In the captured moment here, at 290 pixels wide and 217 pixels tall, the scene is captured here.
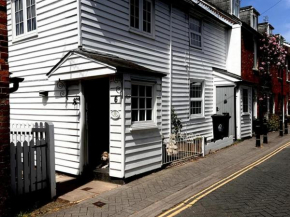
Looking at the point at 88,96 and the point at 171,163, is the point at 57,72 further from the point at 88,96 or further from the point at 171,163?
the point at 171,163

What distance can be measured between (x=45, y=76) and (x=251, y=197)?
6949 mm

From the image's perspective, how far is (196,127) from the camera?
41.7ft

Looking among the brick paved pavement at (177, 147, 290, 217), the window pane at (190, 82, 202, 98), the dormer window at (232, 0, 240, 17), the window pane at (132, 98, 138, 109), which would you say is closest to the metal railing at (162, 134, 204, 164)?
the window pane at (132, 98, 138, 109)

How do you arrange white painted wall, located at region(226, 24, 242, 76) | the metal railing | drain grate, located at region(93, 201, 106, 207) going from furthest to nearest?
white painted wall, located at region(226, 24, 242, 76)
the metal railing
drain grate, located at region(93, 201, 106, 207)

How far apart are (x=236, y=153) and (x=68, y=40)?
795 centimetres

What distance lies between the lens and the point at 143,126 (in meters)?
7.07

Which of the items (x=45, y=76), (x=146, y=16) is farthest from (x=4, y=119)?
(x=146, y=16)

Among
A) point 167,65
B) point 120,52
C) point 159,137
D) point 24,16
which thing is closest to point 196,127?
point 167,65

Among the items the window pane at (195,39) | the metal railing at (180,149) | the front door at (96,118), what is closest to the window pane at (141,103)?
the front door at (96,118)

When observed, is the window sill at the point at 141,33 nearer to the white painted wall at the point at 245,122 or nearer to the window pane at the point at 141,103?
the window pane at the point at 141,103

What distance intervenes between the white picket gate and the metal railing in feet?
12.7

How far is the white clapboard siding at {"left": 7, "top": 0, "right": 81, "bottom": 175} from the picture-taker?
7.33 m

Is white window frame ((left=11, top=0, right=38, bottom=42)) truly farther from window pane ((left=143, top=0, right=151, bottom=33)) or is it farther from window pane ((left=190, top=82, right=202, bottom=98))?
window pane ((left=190, top=82, right=202, bottom=98))

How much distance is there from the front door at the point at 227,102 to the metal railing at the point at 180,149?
4433 millimetres
